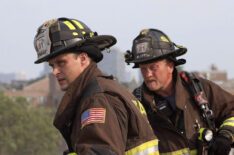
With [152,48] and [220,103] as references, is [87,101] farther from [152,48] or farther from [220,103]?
[220,103]

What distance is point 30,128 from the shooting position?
202ft

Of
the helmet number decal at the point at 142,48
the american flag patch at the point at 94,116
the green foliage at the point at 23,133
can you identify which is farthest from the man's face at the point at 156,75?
the green foliage at the point at 23,133

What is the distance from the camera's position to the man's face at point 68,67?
9.63ft

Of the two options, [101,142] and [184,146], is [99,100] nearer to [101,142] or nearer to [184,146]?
[101,142]

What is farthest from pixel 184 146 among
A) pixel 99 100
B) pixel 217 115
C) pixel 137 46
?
pixel 99 100

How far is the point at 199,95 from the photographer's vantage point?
15.0ft

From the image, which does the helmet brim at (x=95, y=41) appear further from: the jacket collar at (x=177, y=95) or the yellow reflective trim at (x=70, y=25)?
the jacket collar at (x=177, y=95)

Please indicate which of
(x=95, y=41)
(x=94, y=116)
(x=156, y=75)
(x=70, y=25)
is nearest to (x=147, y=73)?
(x=156, y=75)

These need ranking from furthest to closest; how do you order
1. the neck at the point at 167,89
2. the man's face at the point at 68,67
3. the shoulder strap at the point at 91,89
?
the neck at the point at 167,89 < the man's face at the point at 68,67 < the shoulder strap at the point at 91,89

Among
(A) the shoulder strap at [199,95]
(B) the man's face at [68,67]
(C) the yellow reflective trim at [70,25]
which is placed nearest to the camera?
(B) the man's face at [68,67]

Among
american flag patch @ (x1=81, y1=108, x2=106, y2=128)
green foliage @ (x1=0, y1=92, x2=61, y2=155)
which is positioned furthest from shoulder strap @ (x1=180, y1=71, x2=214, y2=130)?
green foliage @ (x1=0, y1=92, x2=61, y2=155)

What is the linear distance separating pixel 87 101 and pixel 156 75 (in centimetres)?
215

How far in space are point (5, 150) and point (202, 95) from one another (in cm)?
5890

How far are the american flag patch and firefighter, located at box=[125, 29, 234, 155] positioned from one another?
199cm
